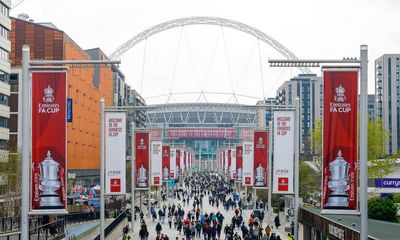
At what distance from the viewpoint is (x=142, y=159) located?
52.0 meters

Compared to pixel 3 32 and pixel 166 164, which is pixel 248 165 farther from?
pixel 3 32

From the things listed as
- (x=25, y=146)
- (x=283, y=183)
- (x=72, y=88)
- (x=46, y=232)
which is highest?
(x=72, y=88)

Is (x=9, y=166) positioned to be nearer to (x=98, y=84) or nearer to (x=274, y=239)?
(x=274, y=239)

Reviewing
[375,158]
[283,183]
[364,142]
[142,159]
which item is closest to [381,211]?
[283,183]

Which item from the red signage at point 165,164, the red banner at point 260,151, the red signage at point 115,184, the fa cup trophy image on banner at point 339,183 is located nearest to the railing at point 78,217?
the red banner at point 260,151

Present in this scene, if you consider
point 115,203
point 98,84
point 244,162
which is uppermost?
point 98,84

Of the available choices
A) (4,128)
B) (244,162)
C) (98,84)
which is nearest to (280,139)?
(244,162)

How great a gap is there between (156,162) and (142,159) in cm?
863

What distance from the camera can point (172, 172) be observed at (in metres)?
79.8

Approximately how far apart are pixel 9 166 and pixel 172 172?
2265cm

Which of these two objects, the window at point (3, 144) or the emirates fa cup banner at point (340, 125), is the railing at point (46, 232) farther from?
the window at point (3, 144)

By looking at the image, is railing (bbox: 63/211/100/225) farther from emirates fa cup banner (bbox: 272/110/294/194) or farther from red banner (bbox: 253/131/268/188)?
emirates fa cup banner (bbox: 272/110/294/194)

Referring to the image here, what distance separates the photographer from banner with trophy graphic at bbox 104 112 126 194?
34.4 m

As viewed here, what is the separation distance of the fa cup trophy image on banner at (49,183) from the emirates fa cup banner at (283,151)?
15604 millimetres
